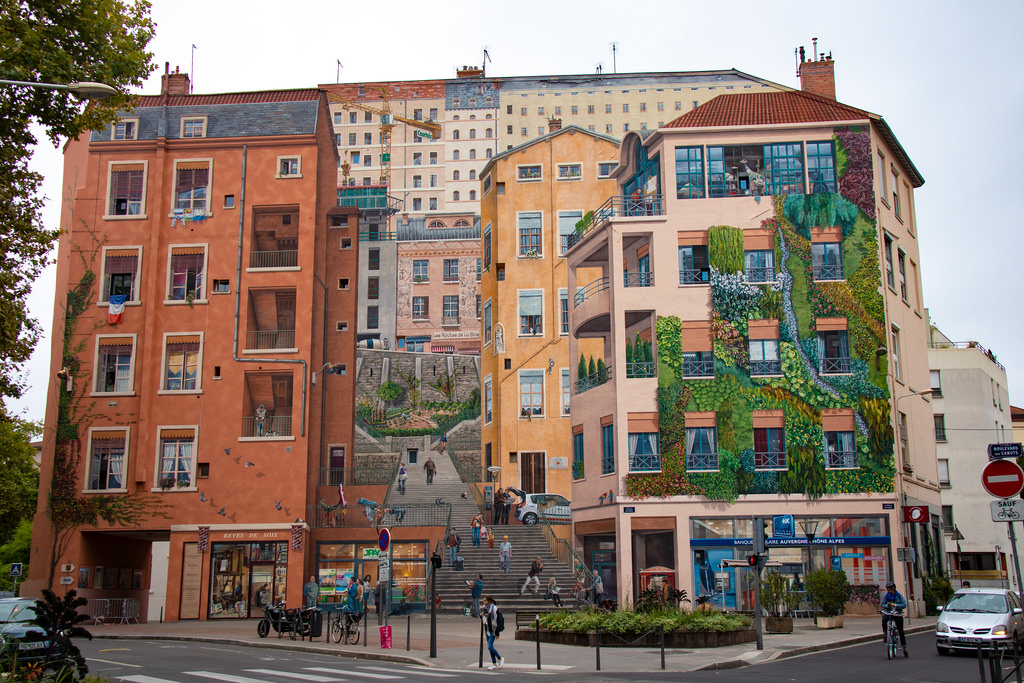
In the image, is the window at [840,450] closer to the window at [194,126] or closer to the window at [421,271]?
the window at [194,126]

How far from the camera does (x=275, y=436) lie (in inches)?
1620

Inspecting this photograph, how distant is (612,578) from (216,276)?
2120cm

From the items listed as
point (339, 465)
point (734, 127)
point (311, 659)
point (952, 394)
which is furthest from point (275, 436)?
point (952, 394)

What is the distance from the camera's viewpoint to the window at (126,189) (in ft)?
140

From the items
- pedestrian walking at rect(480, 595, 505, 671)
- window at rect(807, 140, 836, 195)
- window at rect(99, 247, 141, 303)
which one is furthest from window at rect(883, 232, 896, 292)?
window at rect(99, 247, 141, 303)

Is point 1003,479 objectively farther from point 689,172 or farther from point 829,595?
point 689,172

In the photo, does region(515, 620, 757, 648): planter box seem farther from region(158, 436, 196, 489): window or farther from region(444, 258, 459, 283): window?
region(444, 258, 459, 283): window

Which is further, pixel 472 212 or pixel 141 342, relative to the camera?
pixel 472 212

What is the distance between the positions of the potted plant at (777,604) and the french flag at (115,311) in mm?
28459

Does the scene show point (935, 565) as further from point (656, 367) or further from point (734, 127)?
point (734, 127)

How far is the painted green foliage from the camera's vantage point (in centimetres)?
3672

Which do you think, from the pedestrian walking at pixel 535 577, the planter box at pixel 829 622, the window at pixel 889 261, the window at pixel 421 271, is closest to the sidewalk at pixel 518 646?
the planter box at pixel 829 622

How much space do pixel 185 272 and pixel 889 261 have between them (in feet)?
99.1

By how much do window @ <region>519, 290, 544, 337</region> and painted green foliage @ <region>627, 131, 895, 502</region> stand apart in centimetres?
1417
